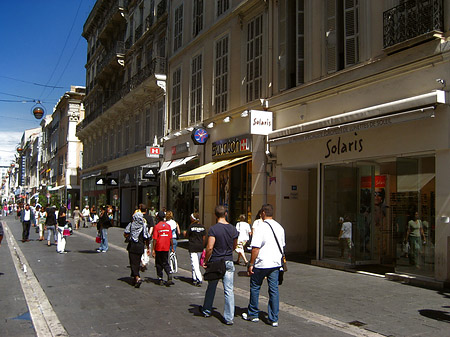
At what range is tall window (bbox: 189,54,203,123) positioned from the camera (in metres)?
20.9

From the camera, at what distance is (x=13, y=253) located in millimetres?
15672

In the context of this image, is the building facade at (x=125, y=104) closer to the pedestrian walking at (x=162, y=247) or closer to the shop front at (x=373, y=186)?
the shop front at (x=373, y=186)

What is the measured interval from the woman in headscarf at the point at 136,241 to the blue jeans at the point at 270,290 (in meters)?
3.53

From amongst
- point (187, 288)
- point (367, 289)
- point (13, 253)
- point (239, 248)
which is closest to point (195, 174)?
point (239, 248)

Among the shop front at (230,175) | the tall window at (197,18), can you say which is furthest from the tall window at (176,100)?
the shop front at (230,175)

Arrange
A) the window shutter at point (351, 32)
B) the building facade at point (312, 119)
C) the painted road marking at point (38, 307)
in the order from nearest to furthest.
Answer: the painted road marking at point (38, 307)
the building facade at point (312, 119)
the window shutter at point (351, 32)

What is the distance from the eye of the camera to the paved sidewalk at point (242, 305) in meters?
6.23

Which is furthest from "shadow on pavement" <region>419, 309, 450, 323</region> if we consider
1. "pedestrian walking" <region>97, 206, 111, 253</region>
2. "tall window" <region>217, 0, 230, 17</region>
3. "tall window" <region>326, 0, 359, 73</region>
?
"tall window" <region>217, 0, 230, 17</region>

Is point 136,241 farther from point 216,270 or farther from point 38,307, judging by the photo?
point 216,270

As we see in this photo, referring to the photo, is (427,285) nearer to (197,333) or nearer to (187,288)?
(187,288)

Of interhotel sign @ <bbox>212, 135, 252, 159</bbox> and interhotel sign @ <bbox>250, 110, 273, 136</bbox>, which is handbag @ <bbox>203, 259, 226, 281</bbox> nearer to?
interhotel sign @ <bbox>250, 110, 273, 136</bbox>

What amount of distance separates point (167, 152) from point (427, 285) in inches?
646

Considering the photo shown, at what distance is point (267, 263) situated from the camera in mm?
6418

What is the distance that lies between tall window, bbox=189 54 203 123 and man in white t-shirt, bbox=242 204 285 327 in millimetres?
14564
